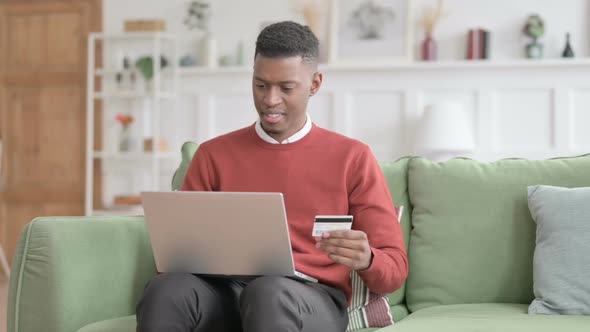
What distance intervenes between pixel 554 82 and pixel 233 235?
150 inches

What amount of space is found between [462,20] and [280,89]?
11.5 feet

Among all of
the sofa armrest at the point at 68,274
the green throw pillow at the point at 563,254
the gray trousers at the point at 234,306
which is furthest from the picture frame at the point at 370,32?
the gray trousers at the point at 234,306

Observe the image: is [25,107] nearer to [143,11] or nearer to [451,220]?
[143,11]

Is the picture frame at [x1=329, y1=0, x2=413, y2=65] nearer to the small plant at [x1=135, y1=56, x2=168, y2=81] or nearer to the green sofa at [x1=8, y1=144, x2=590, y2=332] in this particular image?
the small plant at [x1=135, y1=56, x2=168, y2=81]

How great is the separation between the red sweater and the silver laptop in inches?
7.0

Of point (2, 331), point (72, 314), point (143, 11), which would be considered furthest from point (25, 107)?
point (72, 314)

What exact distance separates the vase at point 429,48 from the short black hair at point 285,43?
10.7 feet

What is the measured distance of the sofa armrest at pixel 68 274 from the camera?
1.94 meters

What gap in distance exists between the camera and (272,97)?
2.00 m

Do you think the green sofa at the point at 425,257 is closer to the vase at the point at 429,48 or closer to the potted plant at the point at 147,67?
the vase at the point at 429,48

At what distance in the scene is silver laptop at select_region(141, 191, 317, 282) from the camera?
1.73 metres

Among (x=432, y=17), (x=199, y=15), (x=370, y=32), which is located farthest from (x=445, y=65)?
(x=199, y=15)

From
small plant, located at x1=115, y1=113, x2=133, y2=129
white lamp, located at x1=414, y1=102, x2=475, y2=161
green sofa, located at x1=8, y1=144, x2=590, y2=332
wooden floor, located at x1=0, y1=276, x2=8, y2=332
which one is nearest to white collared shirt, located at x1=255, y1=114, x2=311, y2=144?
green sofa, located at x1=8, y1=144, x2=590, y2=332

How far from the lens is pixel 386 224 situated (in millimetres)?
2012
